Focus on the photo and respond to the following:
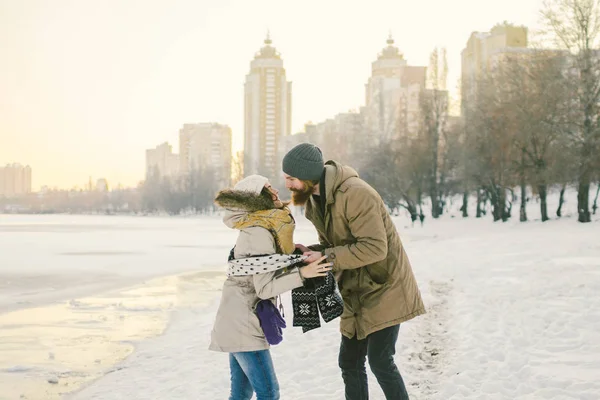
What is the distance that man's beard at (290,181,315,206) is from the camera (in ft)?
11.7

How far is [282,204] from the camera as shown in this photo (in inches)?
137

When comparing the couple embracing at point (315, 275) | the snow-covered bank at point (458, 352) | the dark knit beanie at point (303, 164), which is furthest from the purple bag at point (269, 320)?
the snow-covered bank at point (458, 352)

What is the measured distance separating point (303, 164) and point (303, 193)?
7.9 inches

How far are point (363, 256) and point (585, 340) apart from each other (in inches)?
181

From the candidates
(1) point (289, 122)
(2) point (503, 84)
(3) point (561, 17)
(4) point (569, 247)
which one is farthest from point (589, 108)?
(1) point (289, 122)

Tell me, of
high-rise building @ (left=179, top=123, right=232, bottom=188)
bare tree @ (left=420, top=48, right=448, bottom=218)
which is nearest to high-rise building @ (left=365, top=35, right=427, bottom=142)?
bare tree @ (left=420, top=48, right=448, bottom=218)

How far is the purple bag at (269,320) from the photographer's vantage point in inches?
133

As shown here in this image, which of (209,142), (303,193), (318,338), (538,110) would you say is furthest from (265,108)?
(303,193)

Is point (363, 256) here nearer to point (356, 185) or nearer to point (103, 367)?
point (356, 185)

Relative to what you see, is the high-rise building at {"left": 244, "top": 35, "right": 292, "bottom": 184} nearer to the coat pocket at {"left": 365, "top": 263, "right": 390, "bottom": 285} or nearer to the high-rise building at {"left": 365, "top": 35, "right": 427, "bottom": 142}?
the high-rise building at {"left": 365, "top": 35, "right": 427, "bottom": 142}

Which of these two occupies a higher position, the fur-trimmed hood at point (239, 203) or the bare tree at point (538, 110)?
the bare tree at point (538, 110)

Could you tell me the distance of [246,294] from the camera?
3414 mm

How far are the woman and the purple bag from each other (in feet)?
0.08

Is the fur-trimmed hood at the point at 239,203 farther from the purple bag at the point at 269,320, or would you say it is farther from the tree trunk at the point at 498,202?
the tree trunk at the point at 498,202
